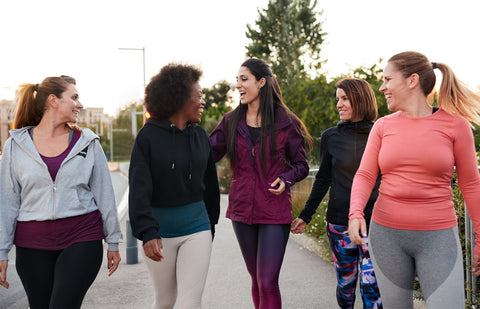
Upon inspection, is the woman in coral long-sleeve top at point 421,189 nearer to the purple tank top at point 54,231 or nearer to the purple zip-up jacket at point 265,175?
the purple zip-up jacket at point 265,175

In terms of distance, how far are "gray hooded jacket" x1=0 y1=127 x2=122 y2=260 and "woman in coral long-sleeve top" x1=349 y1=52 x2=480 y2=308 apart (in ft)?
5.06

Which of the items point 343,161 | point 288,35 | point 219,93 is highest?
point 288,35

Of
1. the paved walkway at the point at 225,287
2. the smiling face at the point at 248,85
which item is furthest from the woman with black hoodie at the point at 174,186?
the paved walkway at the point at 225,287

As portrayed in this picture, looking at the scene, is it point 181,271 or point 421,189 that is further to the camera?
point 181,271

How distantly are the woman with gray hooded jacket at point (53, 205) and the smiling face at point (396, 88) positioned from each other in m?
1.79

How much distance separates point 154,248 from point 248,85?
1.56m

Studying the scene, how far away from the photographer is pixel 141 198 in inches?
123

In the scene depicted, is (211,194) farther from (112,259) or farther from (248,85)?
(248,85)

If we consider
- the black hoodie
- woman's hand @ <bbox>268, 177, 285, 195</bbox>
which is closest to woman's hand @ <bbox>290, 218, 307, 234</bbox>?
woman's hand @ <bbox>268, 177, 285, 195</bbox>

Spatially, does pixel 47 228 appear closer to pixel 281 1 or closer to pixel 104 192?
pixel 104 192

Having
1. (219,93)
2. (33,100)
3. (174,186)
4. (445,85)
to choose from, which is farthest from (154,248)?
(219,93)

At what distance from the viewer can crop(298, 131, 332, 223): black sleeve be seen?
4.24 m

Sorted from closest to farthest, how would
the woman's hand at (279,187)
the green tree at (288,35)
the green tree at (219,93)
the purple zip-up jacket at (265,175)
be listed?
1. the woman's hand at (279,187)
2. the purple zip-up jacket at (265,175)
3. the green tree at (288,35)
4. the green tree at (219,93)

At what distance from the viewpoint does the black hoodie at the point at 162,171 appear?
3.13 metres
